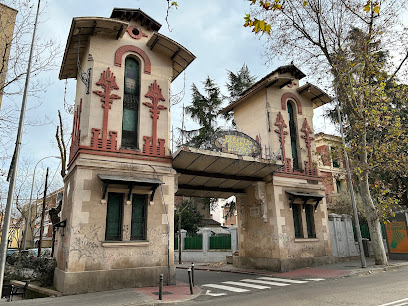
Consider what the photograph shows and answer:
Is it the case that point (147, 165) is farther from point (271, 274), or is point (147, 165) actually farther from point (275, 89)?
point (275, 89)

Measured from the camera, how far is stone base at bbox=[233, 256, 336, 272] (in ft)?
51.4

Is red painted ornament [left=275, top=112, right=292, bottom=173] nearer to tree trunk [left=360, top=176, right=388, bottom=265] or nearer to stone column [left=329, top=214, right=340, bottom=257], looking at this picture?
tree trunk [left=360, top=176, right=388, bottom=265]

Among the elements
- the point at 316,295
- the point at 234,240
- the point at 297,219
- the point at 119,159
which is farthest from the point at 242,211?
the point at 316,295

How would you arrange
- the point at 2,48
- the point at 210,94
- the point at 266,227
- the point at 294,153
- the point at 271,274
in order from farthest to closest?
the point at 210,94 → the point at 294,153 → the point at 266,227 → the point at 271,274 → the point at 2,48

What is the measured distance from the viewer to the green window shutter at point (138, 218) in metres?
12.6

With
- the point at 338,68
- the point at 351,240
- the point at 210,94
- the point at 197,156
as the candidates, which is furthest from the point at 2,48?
the point at 351,240

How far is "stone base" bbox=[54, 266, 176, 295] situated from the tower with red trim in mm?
35

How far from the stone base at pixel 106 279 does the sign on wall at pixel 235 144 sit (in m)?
6.13

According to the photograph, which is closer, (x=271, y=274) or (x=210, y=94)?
(x=271, y=274)

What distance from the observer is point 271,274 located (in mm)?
15031

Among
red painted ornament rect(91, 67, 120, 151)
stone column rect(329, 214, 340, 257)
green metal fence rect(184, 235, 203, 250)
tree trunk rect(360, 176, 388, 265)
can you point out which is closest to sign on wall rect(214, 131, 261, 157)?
red painted ornament rect(91, 67, 120, 151)

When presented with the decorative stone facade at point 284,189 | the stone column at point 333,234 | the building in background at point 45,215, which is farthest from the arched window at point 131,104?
the building in background at point 45,215

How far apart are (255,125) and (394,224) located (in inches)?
449

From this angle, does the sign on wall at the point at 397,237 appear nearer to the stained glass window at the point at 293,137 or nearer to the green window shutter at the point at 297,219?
the green window shutter at the point at 297,219
